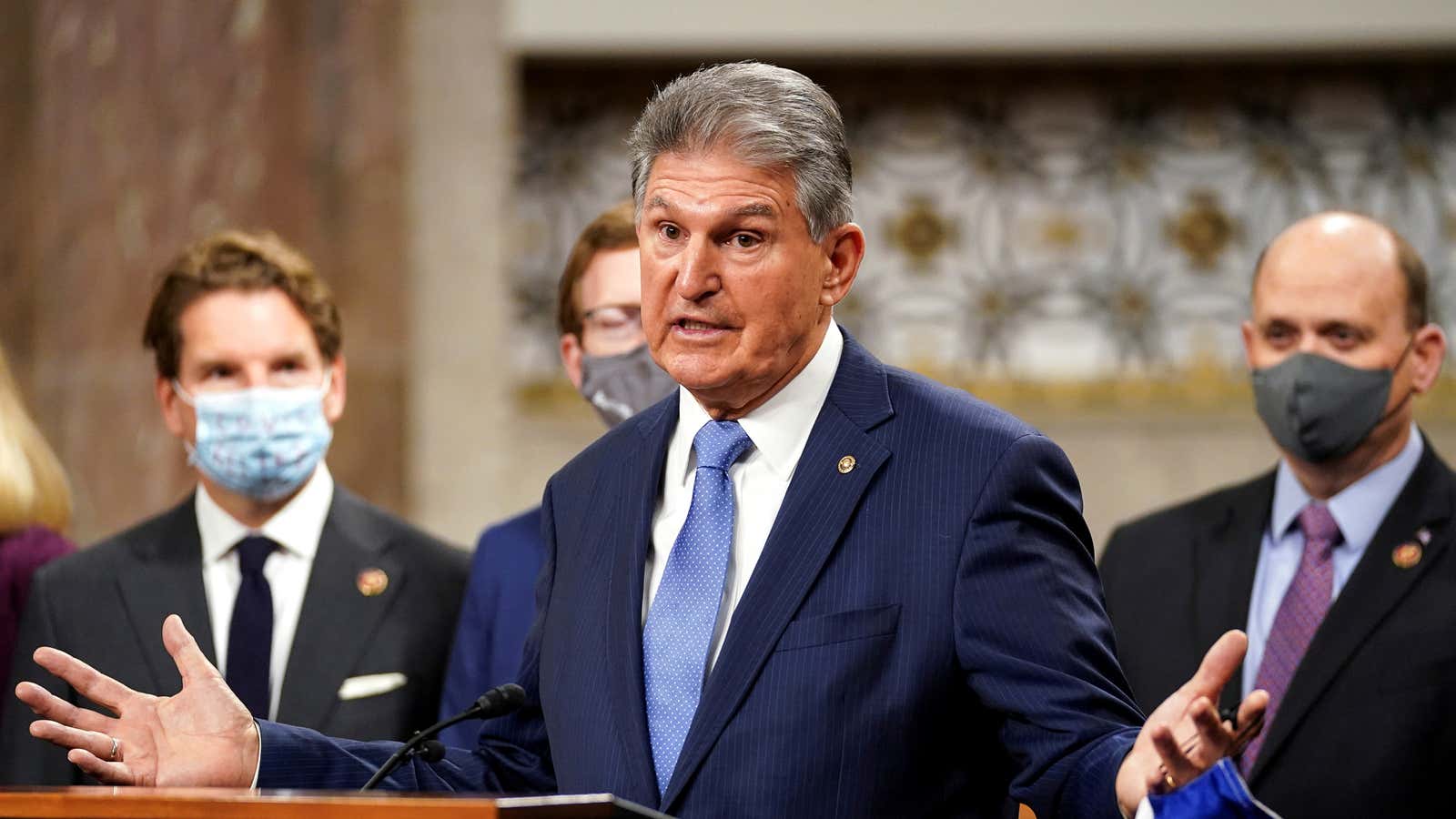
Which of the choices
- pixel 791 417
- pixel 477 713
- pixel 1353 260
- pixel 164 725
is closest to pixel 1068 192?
pixel 1353 260

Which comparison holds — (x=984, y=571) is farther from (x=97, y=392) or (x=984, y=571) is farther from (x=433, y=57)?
(x=433, y=57)

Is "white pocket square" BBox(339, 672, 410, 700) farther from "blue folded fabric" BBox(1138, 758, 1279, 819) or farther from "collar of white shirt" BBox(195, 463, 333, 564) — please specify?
"blue folded fabric" BBox(1138, 758, 1279, 819)

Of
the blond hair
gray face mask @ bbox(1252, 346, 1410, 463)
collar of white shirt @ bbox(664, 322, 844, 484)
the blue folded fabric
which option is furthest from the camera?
the blond hair

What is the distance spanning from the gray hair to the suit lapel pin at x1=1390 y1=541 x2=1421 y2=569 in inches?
68.7

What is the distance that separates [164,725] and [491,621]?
1.18m

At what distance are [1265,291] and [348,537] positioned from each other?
203 cm

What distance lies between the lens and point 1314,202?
23.0 feet

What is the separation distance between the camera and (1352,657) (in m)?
3.60

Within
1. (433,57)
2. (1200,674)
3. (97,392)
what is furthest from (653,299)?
(433,57)

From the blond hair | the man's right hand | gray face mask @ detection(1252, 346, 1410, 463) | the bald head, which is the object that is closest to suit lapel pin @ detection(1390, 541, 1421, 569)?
gray face mask @ detection(1252, 346, 1410, 463)

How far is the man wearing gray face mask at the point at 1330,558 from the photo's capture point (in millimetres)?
3525

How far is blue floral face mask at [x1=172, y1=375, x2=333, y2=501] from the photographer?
3670 millimetres

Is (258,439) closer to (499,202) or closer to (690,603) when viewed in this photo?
(690,603)

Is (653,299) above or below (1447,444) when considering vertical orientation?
above
